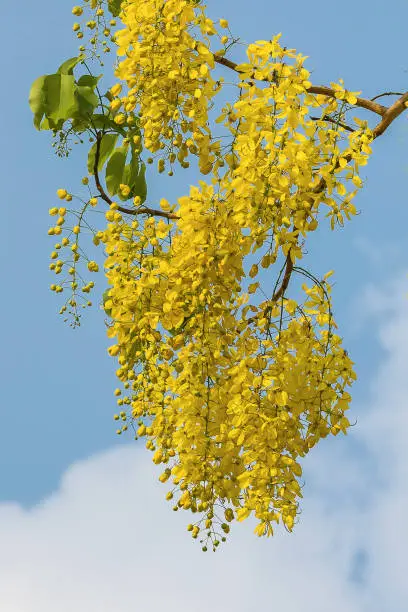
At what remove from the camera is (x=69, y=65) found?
438 centimetres

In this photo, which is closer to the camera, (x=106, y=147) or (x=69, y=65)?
(x=69, y=65)

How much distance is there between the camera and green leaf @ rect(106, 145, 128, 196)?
465cm

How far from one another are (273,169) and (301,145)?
0.13m

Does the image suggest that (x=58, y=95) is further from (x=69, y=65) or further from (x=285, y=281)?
(x=285, y=281)

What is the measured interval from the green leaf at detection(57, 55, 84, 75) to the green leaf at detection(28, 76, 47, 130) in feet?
0.30

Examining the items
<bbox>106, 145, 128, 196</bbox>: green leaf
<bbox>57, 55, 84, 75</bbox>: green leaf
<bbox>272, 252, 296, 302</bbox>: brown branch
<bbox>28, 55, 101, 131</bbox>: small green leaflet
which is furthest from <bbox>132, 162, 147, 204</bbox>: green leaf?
<bbox>272, 252, 296, 302</bbox>: brown branch

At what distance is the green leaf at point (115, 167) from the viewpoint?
4652 mm

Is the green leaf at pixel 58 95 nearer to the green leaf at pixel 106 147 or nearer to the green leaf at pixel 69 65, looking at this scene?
the green leaf at pixel 69 65

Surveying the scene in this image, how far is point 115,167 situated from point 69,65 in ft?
1.54

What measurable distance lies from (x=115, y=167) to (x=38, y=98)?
47cm

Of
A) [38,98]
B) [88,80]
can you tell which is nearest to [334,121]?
[88,80]

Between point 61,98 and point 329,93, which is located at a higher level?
point 329,93

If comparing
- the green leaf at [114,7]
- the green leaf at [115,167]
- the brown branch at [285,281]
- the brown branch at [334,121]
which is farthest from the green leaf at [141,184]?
the brown branch at [334,121]

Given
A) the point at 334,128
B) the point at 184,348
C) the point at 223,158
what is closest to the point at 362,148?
the point at 334,128
